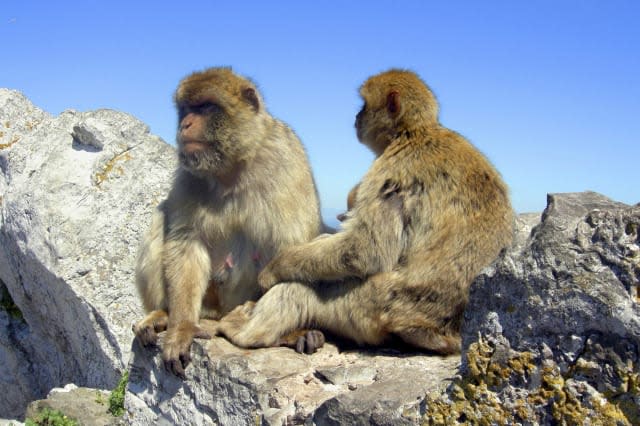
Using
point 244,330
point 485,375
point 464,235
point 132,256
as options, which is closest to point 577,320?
point 485,375

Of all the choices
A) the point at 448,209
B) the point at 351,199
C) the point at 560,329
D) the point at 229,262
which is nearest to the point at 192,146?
the point at 229,262

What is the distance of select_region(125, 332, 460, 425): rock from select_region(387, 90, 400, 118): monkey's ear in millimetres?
1385

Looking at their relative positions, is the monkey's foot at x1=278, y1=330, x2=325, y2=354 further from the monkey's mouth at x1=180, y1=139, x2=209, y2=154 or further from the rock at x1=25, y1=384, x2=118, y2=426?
the rock at x1=25, y1=384, x2=118, y2=426

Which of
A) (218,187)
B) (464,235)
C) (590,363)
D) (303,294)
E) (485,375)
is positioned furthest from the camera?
(218,187)

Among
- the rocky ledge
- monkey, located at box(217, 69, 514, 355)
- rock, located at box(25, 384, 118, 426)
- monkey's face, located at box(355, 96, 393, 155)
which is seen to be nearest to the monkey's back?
monkey, located at box(217, 69, 514, 355)

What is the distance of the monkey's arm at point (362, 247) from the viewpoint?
12.2ft

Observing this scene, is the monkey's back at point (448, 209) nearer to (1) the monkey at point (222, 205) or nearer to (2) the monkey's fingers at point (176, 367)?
(1) the monkey at point (222, 205)

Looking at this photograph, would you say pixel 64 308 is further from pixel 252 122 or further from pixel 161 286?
pixel 252 122

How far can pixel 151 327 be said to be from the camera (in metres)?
4.12

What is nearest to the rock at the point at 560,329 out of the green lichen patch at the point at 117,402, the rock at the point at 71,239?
the green lichen patch at the point at 117,402

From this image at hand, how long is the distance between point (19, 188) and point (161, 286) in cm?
427

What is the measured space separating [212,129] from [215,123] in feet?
0.16

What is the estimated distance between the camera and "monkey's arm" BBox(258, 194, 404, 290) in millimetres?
3713

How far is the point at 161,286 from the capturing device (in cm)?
448
